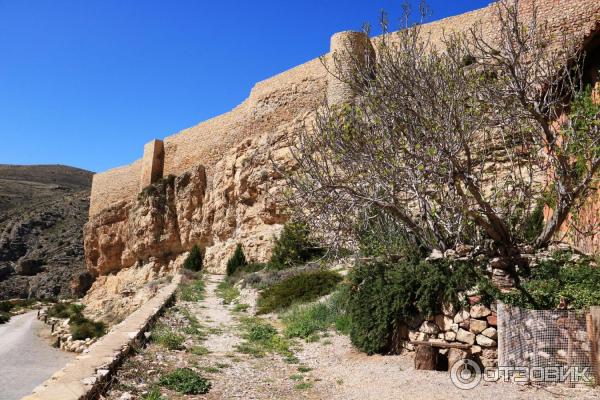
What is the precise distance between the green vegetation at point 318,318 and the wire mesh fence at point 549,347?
3198mm

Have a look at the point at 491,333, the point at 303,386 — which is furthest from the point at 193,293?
the point at 491,333

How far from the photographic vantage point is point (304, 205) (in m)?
7.91

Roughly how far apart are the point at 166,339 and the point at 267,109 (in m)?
17.5

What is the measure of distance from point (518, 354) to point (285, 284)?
8210 mm

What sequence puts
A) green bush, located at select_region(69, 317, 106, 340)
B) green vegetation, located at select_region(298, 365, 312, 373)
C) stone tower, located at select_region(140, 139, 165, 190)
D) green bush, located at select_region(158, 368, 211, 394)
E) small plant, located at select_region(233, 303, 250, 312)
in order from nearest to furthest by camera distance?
green bush, located at select_region(158, 368, 211, 394)
green vegetation, located at select_region(298, 365, 312, 373)
small plant, located at select_region(233, 303, 250, 312)
green bush, located at select_region(69, 317, 106, 340)
stone tower, located at select_region(140, 139, 165, 190)

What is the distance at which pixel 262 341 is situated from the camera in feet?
28.2

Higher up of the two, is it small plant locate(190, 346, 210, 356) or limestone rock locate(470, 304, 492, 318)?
limestone rock locate(470, 304, 492, 318)

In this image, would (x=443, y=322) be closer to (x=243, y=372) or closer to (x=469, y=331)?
(x=469, y=331)

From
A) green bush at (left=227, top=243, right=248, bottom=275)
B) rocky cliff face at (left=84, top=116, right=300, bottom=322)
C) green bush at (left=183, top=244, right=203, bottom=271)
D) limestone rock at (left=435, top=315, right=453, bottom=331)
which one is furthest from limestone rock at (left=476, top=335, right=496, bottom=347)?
green bush at (left=183, top=244, right=203, bottom=271)

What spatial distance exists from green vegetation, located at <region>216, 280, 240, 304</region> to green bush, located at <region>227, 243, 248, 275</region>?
1.83 metres

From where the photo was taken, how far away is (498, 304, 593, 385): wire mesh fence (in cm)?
494

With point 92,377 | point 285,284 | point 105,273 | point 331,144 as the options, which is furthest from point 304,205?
point 105,273

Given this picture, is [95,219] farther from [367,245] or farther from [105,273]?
[367,245]

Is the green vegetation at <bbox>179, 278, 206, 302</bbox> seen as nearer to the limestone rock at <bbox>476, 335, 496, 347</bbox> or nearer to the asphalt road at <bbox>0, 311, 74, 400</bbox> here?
the asphalt road at <bbox>0, 311, 74, 400</bbox>
